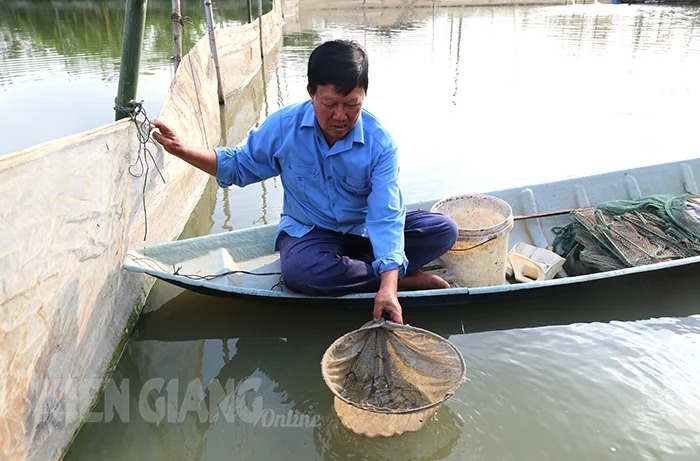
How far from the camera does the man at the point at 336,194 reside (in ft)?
8.95

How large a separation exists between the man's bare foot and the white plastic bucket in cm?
28

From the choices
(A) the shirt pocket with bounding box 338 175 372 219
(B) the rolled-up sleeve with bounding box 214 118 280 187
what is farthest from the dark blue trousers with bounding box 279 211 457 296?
(B) the rolled-up sleeve with bounding box 214 118 280 187

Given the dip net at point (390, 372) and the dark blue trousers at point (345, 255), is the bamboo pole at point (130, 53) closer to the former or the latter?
the dark blue trousers at point (345, 255)

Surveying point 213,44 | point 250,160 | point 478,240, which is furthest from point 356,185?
point 213,44

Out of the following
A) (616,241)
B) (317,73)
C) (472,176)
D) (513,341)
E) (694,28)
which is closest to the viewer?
(317,73)

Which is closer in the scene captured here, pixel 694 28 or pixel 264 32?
pixel 264 32

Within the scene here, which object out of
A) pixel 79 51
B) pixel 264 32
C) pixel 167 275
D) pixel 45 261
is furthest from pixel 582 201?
pixel 79 51

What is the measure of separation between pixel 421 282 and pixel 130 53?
2.30 metres

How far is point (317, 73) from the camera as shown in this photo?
2.51 m

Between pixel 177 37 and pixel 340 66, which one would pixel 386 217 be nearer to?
pixel 340 66

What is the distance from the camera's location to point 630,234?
3879 millimetres

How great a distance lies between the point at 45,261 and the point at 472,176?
4.74 metres

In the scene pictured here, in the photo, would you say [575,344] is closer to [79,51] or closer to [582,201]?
[582,201]

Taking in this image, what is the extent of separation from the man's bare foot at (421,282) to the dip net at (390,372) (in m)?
0.71
